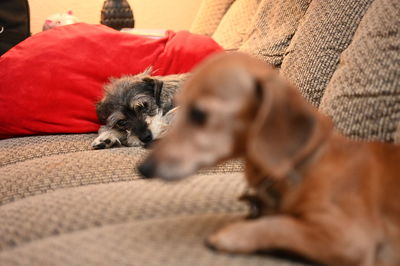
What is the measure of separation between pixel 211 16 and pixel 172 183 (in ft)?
9.83

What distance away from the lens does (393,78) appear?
1488 millimetres

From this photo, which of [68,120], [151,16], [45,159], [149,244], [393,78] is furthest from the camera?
[151,16]

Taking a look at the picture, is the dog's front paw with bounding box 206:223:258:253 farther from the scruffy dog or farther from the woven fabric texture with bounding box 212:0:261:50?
the woven fabric texture with bounding box 212:0:261:50

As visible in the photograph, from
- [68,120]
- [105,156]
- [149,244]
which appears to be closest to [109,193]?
[149,244]

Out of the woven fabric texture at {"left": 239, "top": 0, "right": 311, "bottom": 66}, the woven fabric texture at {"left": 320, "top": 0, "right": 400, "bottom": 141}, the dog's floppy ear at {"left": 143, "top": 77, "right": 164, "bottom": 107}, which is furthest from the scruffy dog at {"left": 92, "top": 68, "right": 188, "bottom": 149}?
the woven fabric texture at {"left": 320, "top": 0, "right": 400, "bottom": 141}

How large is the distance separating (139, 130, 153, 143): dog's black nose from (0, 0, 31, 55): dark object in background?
5.56 ft

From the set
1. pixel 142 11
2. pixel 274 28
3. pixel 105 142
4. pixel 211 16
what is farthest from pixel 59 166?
pixel 142 11

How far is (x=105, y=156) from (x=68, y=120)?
0.56 meters

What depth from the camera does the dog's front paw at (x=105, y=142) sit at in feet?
7.72

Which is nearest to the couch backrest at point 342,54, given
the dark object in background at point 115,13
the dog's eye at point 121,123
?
the dog's eye at point 121,123

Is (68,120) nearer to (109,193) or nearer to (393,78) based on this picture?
(109,193)

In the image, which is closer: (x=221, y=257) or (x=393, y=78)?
(x=221, y=257)

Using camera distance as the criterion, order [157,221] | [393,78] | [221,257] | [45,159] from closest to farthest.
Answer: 1. [221,257]
2. [157,221]
3. [393,78]
4. [45,159]

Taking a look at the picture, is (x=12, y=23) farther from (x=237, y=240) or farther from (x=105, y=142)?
(x=237, y=240)
